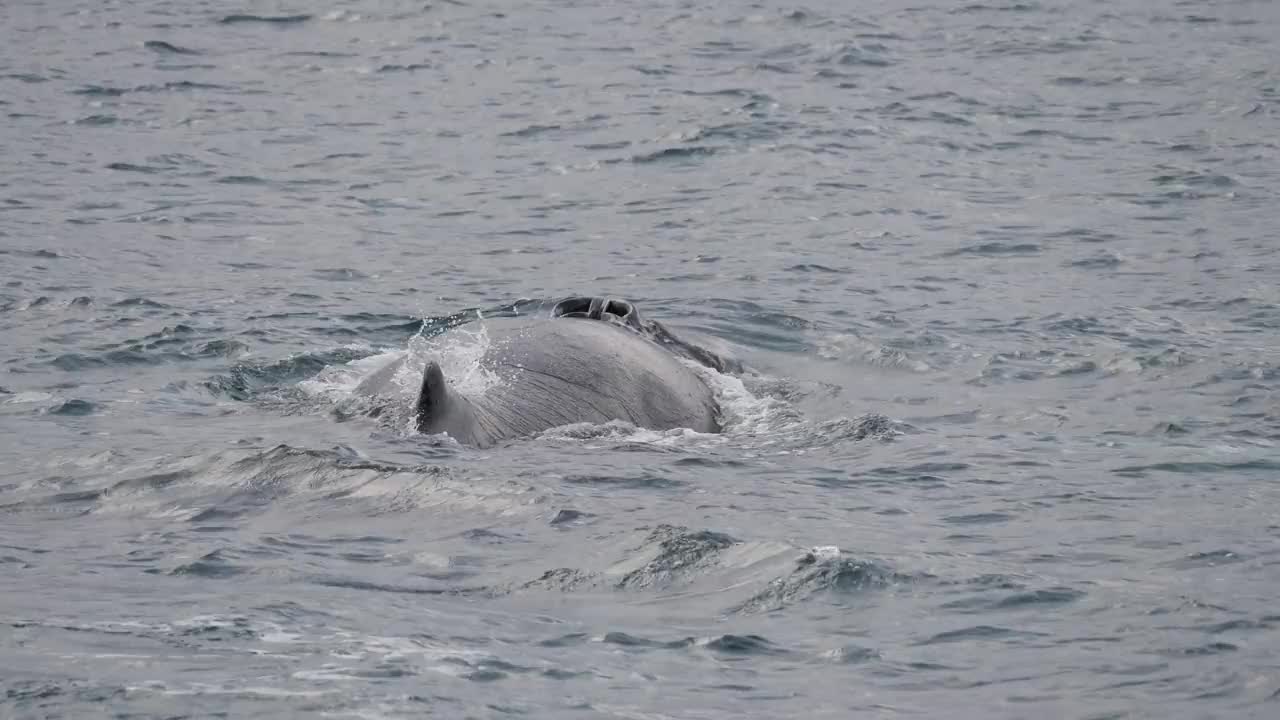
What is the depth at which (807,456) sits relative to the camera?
41.3ft

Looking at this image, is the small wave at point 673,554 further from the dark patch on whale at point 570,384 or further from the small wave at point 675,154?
the small wave at point 675,154

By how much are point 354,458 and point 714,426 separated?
125 inches

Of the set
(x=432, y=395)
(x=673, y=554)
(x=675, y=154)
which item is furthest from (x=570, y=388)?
(x=675, y=154)

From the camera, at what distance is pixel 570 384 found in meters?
13.0

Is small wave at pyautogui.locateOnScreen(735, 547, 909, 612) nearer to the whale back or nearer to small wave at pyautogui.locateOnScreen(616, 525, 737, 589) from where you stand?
small wave at pyautogui.locateOnScreen(616, 525, 737, 589)

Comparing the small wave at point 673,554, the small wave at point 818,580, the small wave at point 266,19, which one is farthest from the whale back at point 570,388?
the small wave at point 266,19

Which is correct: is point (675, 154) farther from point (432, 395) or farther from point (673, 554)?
point (673, 554)

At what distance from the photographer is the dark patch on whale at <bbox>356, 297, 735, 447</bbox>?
11977 millimetres

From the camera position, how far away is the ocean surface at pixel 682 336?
8312 millimetres

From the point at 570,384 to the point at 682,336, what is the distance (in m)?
3.02

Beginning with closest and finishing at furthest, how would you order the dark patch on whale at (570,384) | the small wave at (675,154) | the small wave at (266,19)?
the dark patch on whale at (570,384)
the small wave at (675,154)
the small wave at (266,19)

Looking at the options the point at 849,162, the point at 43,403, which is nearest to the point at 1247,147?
the point at 849,162

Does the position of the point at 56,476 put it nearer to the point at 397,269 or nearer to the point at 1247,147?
the point at 397,269

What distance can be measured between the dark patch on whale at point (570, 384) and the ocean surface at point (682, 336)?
234mm
